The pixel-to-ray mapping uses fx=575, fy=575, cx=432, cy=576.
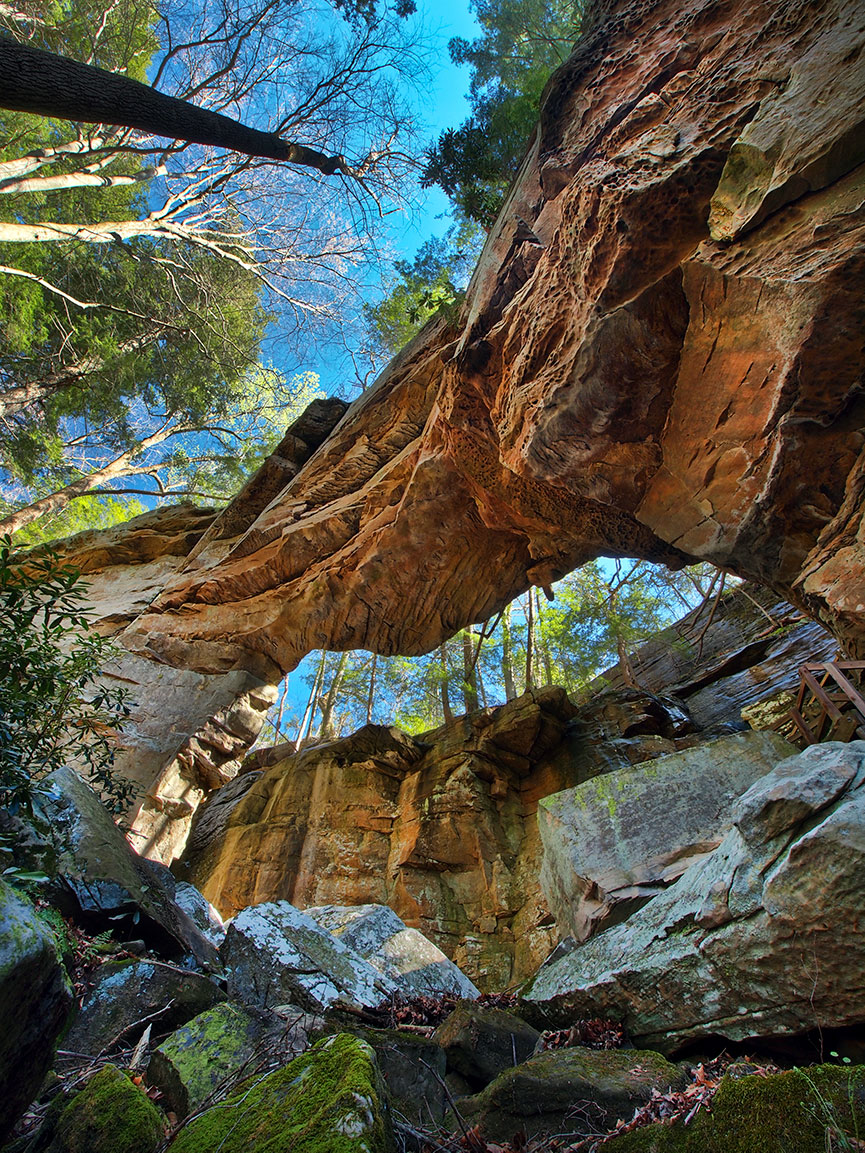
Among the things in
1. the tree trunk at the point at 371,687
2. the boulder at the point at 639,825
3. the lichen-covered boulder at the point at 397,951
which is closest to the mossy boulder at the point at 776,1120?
the lichen-covered boulder at the point at 397,951

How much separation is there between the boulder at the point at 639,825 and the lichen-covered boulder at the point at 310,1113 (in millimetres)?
3018

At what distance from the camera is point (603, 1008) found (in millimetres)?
3242

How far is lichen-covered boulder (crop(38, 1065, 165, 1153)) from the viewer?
2.11m

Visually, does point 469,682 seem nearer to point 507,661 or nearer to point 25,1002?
point 507,661

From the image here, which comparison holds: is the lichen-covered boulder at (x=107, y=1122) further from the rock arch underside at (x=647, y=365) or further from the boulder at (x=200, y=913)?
the rock arch underside at (x=647, y=365)

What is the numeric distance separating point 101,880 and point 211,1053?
1918mm

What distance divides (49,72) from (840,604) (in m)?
7.65

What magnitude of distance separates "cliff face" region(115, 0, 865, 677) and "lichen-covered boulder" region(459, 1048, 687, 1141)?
9.85ft

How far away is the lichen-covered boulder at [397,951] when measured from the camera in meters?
4.25


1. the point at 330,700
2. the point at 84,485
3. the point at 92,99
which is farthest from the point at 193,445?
the point at 92,99

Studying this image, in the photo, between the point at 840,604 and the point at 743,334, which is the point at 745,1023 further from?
the point at 743,334

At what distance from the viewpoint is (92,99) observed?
17.2ft

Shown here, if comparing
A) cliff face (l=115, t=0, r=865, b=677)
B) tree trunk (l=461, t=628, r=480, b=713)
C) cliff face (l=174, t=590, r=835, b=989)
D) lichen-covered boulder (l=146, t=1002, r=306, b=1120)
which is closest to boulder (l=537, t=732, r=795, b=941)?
cliff face (l=115, t=0, r=865, b=677)

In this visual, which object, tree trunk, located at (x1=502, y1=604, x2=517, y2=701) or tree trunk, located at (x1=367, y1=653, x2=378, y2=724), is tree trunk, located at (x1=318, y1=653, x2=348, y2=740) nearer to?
tree trunk, located at (x1=367, y1=653, x2=378, y2=724)
